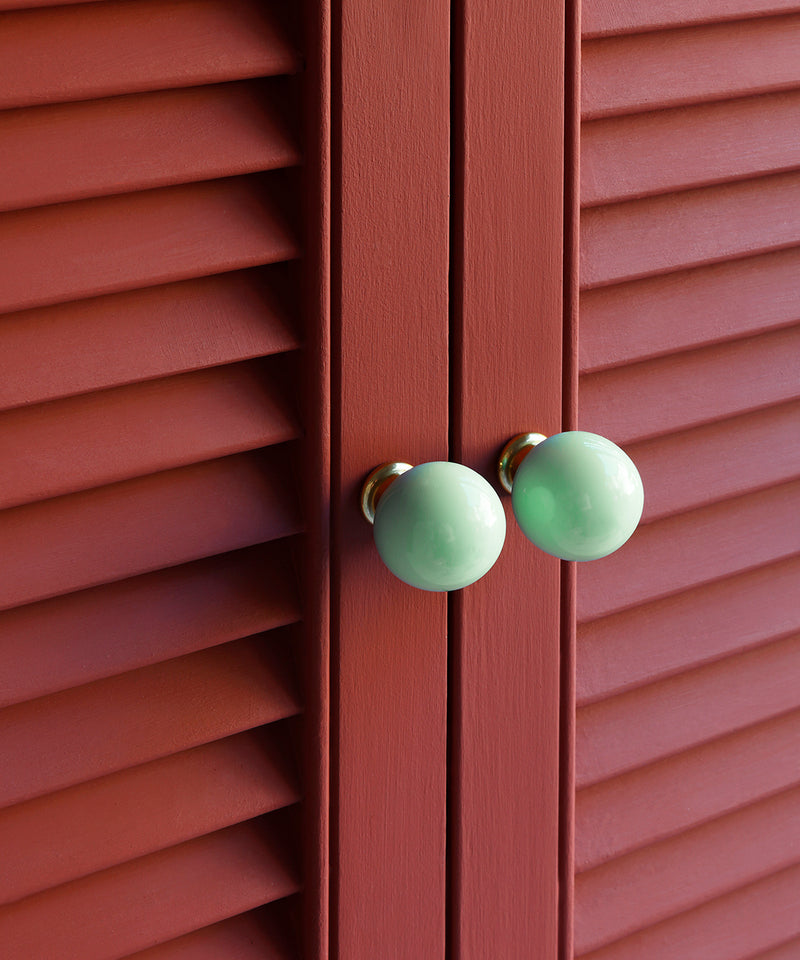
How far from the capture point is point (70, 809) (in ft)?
1.54

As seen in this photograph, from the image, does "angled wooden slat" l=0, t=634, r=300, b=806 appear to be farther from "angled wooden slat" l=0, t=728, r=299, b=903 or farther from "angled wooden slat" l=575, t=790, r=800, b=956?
"angled wooden slat" l=575, t=790, r=800, b=956

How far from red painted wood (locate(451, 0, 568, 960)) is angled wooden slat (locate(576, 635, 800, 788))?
0.12ft

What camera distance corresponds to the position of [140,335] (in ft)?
1.48

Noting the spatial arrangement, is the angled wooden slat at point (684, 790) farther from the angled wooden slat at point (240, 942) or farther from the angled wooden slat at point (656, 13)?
the angled wooden slat at point (656, 13)

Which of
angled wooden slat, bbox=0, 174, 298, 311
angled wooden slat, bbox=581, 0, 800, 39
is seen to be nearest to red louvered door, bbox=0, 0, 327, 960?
angled wooden slat, bbox=0, 174, 298, 311

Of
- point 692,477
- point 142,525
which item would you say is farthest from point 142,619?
point 692,477

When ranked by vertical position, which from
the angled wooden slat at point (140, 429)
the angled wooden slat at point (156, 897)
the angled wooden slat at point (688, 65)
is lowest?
the angled wooden slat at point (156, 897)

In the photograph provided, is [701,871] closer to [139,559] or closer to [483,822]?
[483,822]

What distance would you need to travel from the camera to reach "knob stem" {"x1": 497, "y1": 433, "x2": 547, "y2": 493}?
1.69ft

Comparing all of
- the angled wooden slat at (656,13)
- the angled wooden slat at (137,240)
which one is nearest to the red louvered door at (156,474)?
the angled wooden slat at (137,240)

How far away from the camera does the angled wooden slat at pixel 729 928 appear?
0.62 meters

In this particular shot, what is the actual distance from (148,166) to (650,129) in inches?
8.6

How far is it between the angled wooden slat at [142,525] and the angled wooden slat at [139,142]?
0.10 metres

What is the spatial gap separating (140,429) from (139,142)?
97 millimetres
